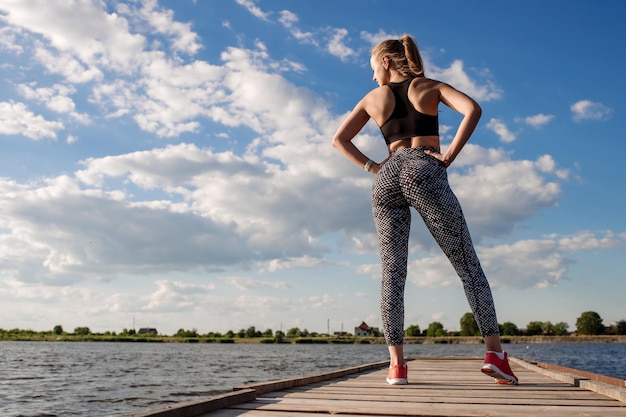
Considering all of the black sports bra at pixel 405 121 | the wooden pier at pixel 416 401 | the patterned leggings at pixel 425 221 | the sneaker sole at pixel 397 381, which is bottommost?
the wooden pier at pixel 416 401

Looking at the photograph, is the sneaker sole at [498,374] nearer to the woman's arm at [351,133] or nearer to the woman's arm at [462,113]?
the woman's arm at [462,113]

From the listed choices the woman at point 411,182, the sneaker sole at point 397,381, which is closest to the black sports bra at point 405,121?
the woman at point 411,182

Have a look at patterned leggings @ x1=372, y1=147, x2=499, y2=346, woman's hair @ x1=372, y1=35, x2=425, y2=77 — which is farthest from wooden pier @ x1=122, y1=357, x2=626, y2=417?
woman's hair @ x1=372, y1=35, x2=425, y2=77

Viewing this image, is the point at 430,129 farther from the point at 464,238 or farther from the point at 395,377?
the point at 395,377

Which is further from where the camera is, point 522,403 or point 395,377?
point 395,377

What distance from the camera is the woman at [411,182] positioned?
14.4ft

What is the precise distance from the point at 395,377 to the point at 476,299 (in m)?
0.95

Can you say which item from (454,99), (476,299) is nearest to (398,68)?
(454,99)

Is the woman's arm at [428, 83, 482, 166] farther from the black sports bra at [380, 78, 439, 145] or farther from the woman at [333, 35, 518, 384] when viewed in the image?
the black sports bra at [380, 78, 439, 145]

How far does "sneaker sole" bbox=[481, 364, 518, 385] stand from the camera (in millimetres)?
4406

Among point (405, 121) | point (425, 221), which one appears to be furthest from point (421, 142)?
point (425, 221)

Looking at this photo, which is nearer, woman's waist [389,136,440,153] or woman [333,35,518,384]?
woman [333,35,518,384]

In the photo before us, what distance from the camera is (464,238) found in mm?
4438

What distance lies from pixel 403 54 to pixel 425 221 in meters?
1.44
